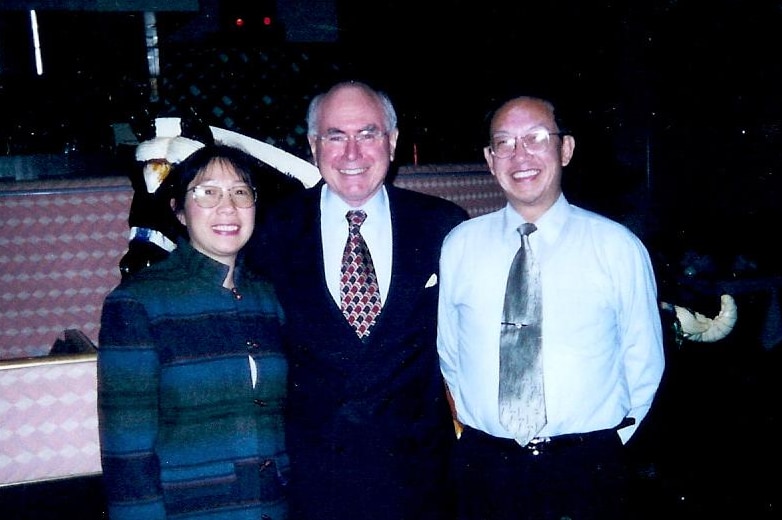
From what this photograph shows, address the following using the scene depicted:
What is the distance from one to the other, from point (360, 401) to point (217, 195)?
2.28 ft

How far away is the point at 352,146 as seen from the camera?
195cm

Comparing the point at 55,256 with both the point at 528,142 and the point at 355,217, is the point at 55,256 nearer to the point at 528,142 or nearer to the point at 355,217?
the point at 355,217

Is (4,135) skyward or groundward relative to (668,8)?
groundward

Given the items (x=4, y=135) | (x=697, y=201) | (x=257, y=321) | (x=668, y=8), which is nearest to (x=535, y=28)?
(x=668, y=8)

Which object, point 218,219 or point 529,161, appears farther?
point 529,161

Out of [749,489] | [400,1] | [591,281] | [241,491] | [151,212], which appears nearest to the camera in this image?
[241,491]

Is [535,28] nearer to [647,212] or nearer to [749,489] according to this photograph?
[647,212]

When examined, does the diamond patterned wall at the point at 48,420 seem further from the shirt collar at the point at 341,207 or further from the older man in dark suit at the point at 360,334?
the shirt collar at the point at 341,207

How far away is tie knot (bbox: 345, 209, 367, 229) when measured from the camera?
1.93 metres

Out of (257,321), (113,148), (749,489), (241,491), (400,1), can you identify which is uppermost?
(400,1)

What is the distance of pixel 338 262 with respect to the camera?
1.90m

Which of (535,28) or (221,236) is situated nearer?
(221,236)

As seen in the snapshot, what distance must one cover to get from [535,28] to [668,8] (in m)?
2.56

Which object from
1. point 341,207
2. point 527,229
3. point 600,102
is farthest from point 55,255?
point 600,102
